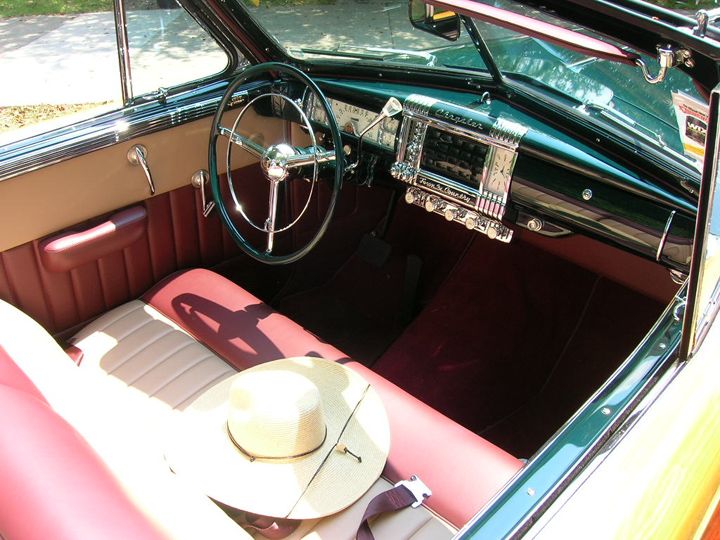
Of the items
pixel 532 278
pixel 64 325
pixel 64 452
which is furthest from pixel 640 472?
pixel 64 325

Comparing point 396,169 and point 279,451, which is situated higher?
point 396,169

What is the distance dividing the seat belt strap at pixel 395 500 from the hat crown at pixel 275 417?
0.66 ft

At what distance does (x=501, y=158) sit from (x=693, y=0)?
633 mm

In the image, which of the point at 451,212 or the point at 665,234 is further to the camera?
the point at 451,212

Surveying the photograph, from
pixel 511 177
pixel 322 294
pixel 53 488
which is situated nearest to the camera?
pixel 53 488

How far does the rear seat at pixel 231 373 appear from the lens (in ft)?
4.67

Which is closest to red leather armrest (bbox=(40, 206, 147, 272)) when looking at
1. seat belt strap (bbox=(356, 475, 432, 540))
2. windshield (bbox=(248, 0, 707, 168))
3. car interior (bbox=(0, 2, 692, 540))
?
car interior (bbox=(0, 2, 692, 540))

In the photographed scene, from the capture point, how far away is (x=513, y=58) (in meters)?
2.02

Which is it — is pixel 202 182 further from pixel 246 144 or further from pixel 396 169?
pixel 396 169

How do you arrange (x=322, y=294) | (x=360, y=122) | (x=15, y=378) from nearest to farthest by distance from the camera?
(x=15, y=378) < (x=360, y=122) < (x=322, y=294)

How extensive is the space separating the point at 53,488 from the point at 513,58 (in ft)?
5.64

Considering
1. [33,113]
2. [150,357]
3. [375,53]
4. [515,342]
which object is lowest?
[515,342]

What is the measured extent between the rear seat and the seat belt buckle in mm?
33

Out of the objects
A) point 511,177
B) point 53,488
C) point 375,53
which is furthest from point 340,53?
point 53,488
